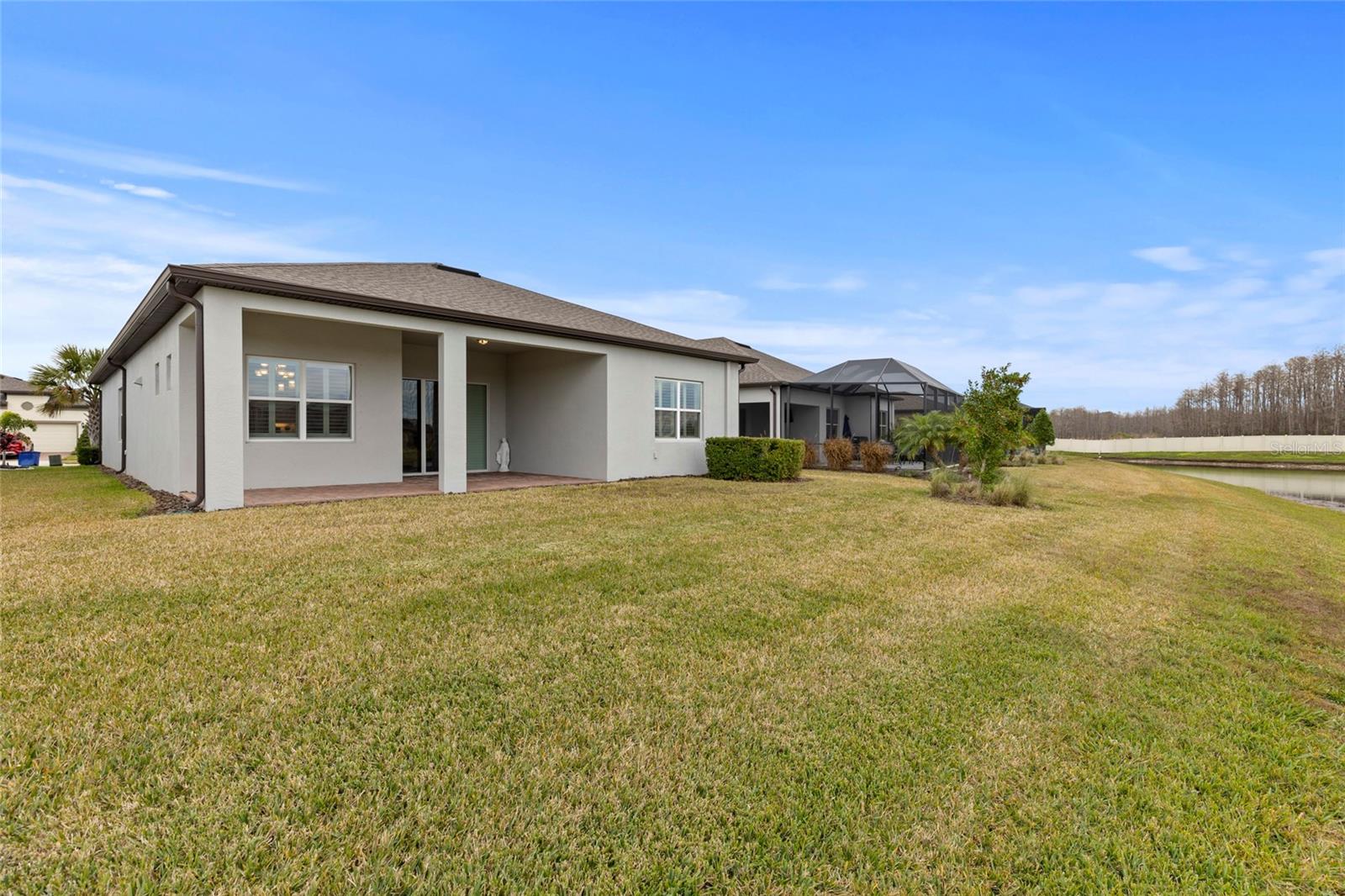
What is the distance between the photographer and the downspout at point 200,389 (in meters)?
7.70

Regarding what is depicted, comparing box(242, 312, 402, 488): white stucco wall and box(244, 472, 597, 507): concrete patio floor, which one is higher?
box(242, 312, 402, 488): white stucco wall

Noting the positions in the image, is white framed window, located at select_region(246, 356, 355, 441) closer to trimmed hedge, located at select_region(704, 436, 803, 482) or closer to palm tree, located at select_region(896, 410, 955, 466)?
trimmed hedge, located at select_region(704, 436, 803, 482)

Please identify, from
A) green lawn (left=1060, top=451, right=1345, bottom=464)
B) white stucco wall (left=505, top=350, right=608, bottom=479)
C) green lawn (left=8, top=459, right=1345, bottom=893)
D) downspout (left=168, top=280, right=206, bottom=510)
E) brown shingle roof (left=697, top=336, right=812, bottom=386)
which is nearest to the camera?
green lawn (left=8, top=459, right=1345, bottom=893)

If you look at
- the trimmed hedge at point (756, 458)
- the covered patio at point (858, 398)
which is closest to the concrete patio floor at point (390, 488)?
the trimmed hedge at point (756, 458)

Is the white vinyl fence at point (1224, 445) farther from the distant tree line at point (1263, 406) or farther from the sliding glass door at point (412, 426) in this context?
the sliding glass door at point (412, 426)

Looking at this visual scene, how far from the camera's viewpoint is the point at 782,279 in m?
21.9

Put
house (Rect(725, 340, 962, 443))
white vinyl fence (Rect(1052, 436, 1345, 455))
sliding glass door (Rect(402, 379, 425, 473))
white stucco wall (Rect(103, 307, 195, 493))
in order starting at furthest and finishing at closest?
white vinyl fence (Rect(1052, 436, 1345, 455)) < house (Rect(725, 340, 962, 443)) < sliding glass door (Rect(402, 379, 425, 473)) < white stucco wall (Rect(103, 307, 195, 493))

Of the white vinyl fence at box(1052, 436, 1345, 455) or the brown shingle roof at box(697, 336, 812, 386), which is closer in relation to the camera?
the brown shingle roof at box(697, 336, 812, 386)

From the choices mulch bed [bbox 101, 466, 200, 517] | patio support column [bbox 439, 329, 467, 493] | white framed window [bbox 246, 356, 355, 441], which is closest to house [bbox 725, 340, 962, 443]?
patio support column [bbox 439, 329, 467, 493]

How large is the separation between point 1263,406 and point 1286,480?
2949 cm

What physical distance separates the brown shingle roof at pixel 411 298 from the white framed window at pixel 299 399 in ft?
5.42

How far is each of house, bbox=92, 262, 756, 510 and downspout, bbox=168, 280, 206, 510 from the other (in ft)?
→ 0.10

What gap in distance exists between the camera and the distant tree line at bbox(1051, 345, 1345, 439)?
129 ft

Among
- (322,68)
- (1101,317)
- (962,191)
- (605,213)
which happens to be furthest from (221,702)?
(1101,317)
